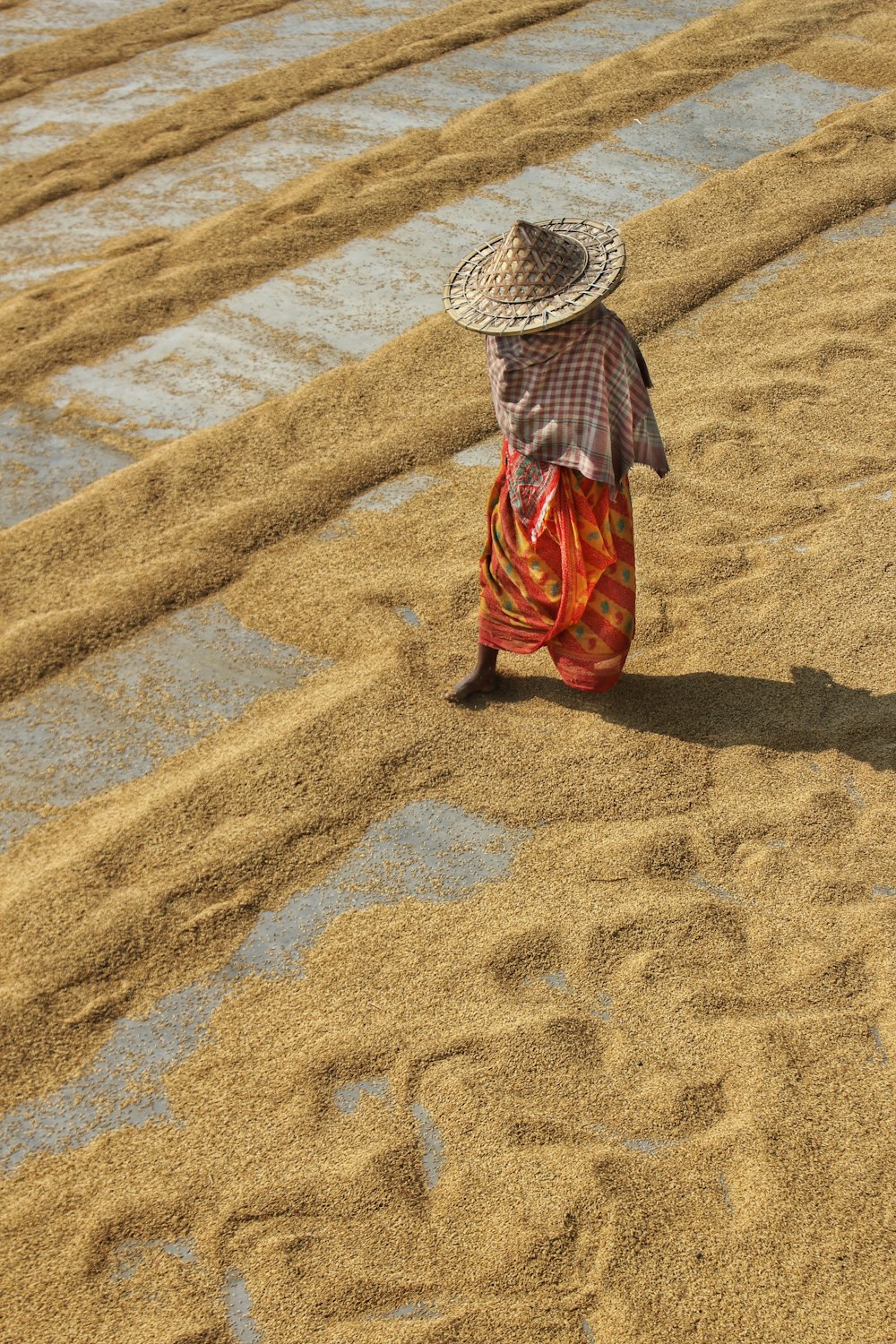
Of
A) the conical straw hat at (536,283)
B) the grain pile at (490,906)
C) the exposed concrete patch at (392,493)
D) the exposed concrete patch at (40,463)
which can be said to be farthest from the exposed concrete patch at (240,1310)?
the exposed concrete patch at (40,463)

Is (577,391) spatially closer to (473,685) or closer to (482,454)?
(473,685)

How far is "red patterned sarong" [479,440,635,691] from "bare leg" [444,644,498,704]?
49 mm

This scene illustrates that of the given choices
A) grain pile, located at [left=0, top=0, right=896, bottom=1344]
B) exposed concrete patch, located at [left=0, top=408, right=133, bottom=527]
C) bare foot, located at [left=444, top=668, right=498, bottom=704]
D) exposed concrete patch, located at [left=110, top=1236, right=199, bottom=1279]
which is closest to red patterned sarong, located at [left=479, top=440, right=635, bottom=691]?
bare foot, located at [left=444, top=668, right=498, bottom=704]

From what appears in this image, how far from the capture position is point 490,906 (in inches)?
118

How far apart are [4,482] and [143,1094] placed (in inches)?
106

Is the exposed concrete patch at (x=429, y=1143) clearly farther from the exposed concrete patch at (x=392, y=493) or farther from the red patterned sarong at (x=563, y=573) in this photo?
the exposed concrete patch at (x=392, y=493)

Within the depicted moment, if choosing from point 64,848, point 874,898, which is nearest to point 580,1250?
point 874,898

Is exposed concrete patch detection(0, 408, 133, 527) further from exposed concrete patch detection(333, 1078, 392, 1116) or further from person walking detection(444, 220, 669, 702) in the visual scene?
exposed concrete patch detection(333, 1078, 392, 1116)

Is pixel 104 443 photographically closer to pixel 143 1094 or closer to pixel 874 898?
pixel 143 1094

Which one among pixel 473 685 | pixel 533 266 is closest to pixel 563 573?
pixel 473 685

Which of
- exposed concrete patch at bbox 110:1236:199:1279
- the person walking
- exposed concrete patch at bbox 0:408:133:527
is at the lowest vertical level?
exposed concrete patch at bbox 110:1236:199:1279

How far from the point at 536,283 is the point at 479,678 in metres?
1.12

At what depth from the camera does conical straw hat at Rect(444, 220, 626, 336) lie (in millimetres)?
2955

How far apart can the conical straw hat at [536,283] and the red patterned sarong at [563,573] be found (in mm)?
411
